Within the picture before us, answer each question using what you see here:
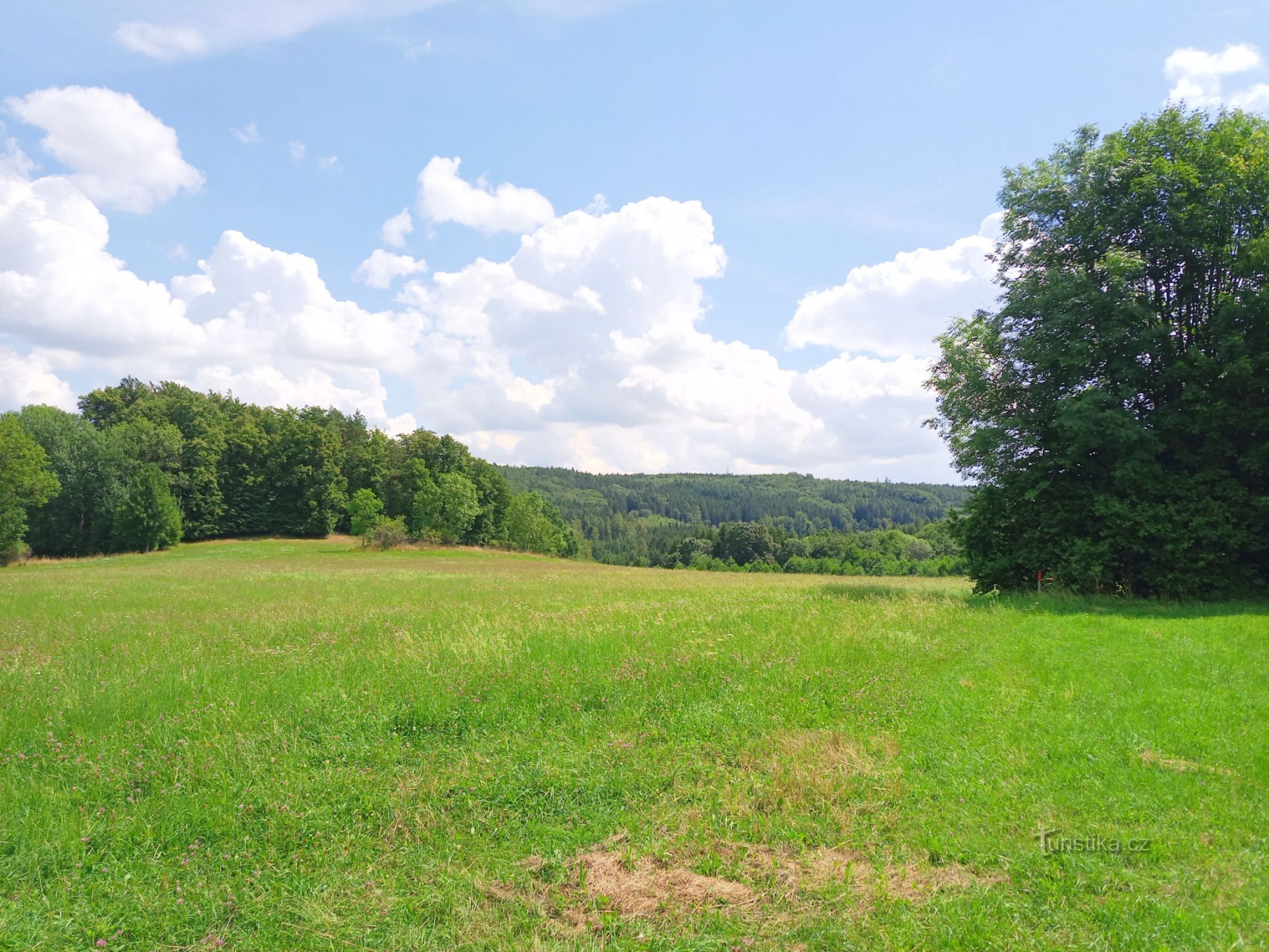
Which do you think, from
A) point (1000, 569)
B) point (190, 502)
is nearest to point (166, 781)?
point (1000, 569)

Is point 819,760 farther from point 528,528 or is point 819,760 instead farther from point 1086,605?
point 528,528

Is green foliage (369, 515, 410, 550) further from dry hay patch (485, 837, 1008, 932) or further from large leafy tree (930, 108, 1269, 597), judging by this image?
dry hay patch (485, 837, 1008, 932)

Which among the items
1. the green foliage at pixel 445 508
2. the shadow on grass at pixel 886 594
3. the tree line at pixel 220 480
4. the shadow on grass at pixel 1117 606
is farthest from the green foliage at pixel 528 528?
the shadow on grass at pixel 1117 606

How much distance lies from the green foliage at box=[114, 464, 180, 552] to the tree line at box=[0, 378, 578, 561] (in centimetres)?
10

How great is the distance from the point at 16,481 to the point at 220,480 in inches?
1003

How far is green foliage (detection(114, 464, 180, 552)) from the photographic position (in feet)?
200

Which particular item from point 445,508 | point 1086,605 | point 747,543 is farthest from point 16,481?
point 747,543

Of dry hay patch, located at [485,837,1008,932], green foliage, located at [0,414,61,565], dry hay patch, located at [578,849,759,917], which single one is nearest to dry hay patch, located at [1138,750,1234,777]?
dry hay patch, located at [485,837,1008,932]

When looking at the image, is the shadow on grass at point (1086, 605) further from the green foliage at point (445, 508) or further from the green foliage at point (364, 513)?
the green foliage at point (445, 508)

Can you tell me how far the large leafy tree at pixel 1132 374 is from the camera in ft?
59.0

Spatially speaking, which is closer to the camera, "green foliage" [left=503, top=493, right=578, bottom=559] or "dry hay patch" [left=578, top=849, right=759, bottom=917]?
"dry hay patch" [left=578, top=849, right=759, bottom=917]

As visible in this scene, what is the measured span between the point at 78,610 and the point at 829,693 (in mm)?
20204

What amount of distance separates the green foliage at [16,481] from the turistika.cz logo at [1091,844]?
64.7 m

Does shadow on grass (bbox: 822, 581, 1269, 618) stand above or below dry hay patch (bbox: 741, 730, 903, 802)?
above
